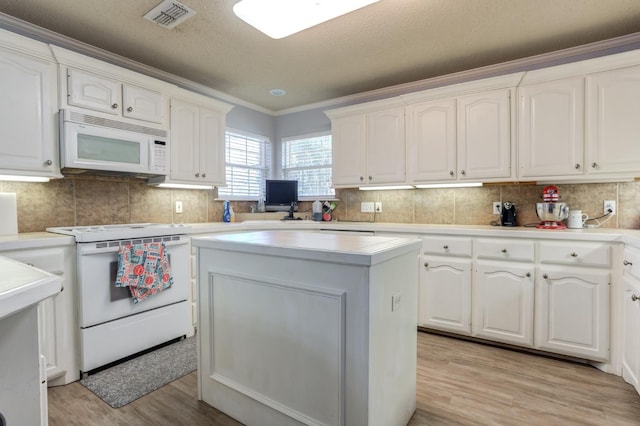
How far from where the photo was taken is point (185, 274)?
2.80 metres

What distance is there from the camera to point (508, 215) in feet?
9.73

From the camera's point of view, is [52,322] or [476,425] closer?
[476,425]

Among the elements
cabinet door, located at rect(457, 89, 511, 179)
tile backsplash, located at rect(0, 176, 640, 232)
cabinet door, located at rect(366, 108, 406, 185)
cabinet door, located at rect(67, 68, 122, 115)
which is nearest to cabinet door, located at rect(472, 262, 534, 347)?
tile backsplash, located at rect(0, 176, 640, 232)

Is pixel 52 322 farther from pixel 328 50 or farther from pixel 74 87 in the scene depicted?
pixel 328 50

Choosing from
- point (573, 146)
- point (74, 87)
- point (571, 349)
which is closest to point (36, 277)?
point (74, 87)

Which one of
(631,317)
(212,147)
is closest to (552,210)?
(631,317)

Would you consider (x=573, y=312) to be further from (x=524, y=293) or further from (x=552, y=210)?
(x=552, y=210)

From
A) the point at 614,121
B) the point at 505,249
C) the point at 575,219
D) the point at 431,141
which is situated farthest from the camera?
the point at 431,141

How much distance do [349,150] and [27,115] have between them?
2.71 meters

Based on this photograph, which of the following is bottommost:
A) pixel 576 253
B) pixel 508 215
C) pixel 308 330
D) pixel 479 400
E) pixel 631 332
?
pixel 479 400

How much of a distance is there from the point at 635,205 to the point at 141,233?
3849mm

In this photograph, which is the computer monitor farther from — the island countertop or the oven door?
the island countertop

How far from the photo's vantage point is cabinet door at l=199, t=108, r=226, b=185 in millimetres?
3365

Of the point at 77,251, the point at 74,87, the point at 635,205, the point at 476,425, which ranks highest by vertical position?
the point at 74,87
